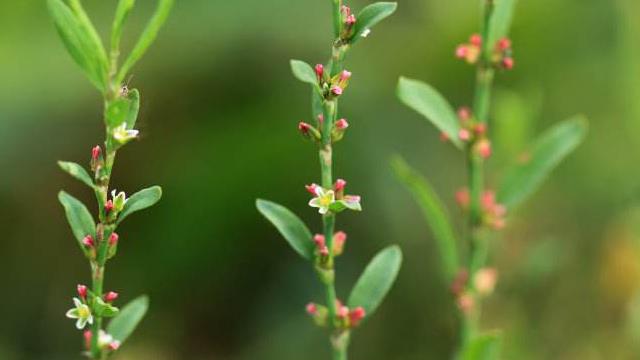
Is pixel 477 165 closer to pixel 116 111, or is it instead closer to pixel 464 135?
pixel 464 135

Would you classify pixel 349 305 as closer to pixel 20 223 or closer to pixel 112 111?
pixel 112 111

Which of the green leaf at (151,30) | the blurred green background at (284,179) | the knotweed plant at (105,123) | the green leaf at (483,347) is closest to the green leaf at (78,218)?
the knotweed plant at (105,123)

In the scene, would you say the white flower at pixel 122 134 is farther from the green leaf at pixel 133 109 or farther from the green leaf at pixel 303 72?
the green leaf at pixel 303 72

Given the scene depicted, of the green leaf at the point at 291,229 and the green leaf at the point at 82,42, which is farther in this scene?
the green leaf at the point at 291,229

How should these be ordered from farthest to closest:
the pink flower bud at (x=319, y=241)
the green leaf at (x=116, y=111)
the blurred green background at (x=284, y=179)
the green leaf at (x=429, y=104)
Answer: the blurred green background at (x=284, y=179) < the green leaf at (x=429, y=104) < the pink flower bud at (x=319, y=241) < the green leaf at (x=116, y=111)

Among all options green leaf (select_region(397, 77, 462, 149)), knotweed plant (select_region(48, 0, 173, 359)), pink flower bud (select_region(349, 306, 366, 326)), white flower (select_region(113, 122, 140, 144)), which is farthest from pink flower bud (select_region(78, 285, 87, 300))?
green leaf (select_region(397, 77, 462, 149))

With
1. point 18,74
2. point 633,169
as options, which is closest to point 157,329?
point 18,74
